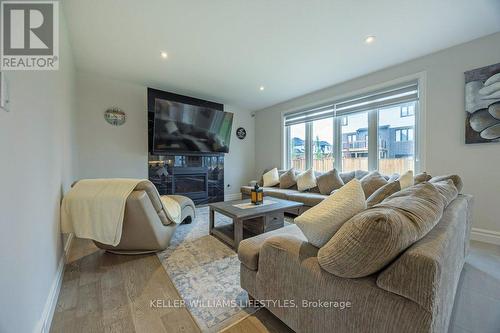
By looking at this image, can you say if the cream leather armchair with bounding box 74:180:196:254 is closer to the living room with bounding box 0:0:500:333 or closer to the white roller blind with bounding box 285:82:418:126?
the living room with bounding box 0:0:500:333

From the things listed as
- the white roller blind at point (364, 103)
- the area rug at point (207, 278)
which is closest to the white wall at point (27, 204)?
the area rug at point (207, 278)

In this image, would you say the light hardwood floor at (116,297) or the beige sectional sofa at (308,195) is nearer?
the light hardwood floor at (116,297)

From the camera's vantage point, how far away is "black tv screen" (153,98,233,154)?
3.75 m

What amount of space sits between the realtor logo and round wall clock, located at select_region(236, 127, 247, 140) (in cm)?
387

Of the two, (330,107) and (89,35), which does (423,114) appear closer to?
(330,107)

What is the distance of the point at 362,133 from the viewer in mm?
3582

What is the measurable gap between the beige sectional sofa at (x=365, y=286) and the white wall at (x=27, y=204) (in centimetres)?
109

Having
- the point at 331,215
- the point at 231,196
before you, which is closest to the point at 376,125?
the point at 331,215

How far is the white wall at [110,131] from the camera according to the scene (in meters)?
3.38

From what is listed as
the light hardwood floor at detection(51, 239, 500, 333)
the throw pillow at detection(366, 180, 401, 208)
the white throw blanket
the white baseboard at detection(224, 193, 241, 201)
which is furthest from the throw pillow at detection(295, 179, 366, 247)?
the white baseboard at detection(224, 193, 241, 201)

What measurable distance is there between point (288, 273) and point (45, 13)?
2722mm

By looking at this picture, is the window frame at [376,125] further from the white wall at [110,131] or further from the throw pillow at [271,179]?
the white wall at [110,131]

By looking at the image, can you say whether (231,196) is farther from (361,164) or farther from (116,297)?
(116,297)

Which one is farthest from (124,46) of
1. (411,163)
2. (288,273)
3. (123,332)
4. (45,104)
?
(411,163)
